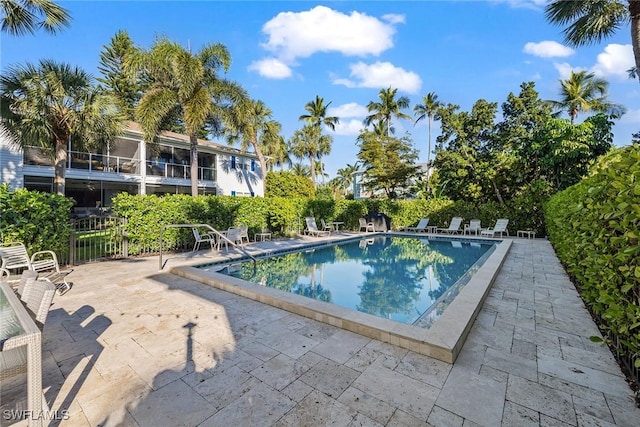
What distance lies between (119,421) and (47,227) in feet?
21.5

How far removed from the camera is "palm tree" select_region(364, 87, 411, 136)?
96.3ft

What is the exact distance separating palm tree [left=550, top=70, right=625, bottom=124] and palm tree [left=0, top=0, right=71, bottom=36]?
31.5m

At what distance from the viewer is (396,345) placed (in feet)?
10.7

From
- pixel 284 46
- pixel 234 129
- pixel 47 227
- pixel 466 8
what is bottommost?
pixel 47 227

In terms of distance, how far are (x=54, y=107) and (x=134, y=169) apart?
9655 mm

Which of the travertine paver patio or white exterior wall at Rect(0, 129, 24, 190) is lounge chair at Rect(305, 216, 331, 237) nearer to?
the travertine paver patio

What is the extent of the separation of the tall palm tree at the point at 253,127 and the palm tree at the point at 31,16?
301 inches

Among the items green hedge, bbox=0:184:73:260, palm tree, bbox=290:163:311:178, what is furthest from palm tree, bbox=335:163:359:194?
green hedge, bbox=0:184:73:260

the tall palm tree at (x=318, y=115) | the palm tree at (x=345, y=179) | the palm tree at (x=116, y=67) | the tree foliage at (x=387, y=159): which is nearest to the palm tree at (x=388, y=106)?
the tall palm tree at (x=318, y=115)

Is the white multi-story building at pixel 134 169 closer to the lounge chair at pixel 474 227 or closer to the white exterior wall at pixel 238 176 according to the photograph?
the white exterior wall at pixel 238 176

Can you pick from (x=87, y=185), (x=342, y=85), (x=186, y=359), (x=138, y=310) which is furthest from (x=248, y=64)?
(x=186, y=359)

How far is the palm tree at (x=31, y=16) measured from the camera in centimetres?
780

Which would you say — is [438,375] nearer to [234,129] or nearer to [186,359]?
[186,359]

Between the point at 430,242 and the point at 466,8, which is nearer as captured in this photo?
the point at 466,8
